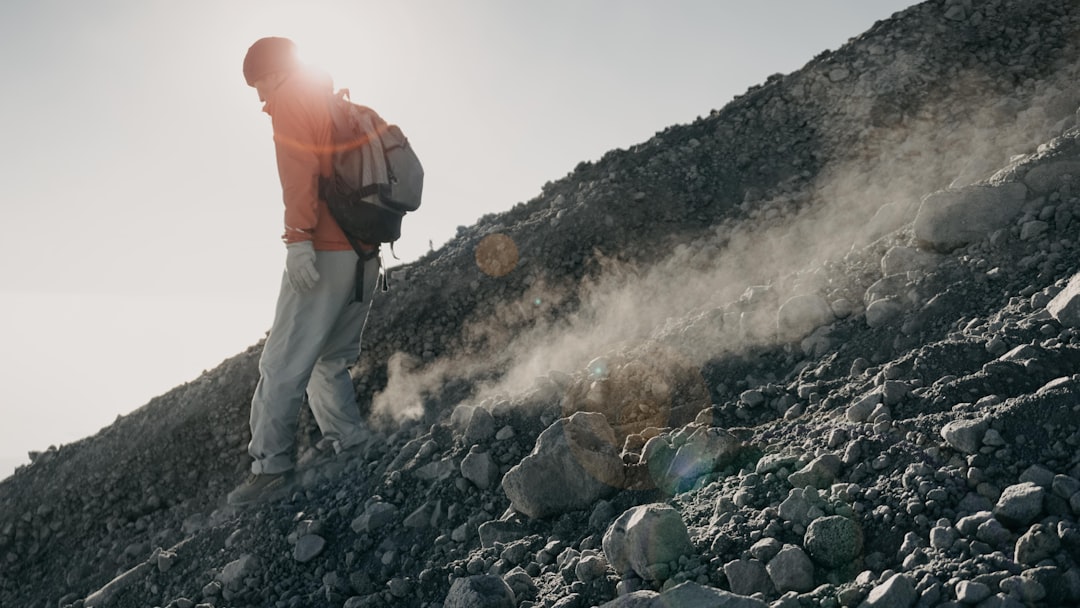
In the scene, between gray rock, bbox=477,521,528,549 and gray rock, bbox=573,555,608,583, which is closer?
gray rock, bbox=573,555,608,583

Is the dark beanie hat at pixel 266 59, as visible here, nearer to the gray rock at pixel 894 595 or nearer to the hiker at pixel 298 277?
the hiker at pixel 298 277

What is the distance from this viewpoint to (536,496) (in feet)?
10.6

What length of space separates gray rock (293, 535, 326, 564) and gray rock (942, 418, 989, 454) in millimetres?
2796

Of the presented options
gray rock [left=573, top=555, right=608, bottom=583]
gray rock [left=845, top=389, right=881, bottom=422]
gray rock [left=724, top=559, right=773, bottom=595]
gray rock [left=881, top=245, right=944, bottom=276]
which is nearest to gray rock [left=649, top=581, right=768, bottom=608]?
gray rock [left=724, top=559, right=773, bottom=595]

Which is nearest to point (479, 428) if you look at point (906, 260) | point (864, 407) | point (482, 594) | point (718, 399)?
point (718, 399)

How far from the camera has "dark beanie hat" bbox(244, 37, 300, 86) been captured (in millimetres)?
4512

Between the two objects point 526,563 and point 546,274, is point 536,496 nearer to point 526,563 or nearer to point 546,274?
point 526,563

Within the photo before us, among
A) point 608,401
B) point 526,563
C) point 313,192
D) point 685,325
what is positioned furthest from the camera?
point 685,325

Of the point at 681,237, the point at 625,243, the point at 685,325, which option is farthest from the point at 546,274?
the point at 685,325

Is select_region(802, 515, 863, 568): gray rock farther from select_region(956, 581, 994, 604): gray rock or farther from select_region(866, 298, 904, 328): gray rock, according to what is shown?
select_region(866, 298, 904, 328): gray rock

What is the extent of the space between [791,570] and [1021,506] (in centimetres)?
62

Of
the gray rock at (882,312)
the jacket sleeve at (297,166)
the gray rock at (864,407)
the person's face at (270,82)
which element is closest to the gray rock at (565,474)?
the gray rock at (864,407)

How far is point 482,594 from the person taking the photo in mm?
2566

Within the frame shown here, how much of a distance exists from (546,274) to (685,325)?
2748 mm
